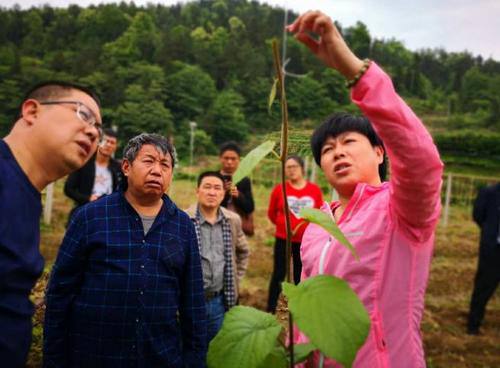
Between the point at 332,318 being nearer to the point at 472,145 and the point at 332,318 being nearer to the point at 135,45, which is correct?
the point at 472,145

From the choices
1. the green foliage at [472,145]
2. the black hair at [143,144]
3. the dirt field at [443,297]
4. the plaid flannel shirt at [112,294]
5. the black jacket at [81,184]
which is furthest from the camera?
the green foliage at [472,145]

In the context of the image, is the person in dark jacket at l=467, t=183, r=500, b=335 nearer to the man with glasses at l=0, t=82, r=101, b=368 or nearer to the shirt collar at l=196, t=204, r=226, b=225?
the shirt collar at l=196, t=204, r=226, b=225

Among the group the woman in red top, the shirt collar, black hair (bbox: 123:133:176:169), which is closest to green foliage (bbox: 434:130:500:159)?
the woman in red top

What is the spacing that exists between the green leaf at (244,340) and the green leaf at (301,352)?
0.06 metres

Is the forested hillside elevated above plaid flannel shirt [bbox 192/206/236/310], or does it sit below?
above

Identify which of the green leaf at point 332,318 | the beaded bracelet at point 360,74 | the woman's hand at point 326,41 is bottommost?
the green leaf at point 332,318

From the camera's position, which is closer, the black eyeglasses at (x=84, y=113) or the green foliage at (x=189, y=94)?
the black eyeglasses at (x=84, y=113)

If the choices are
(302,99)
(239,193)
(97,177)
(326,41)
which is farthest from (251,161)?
(97,177)

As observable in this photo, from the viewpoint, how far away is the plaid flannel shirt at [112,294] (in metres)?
1.71

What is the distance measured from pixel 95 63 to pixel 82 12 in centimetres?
2532

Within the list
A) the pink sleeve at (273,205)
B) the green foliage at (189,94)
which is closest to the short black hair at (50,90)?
the pink sleeve at (273,205)

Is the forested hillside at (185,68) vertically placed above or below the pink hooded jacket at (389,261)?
above

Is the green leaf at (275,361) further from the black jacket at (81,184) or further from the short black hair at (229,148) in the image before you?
the black jacket at (81,184)

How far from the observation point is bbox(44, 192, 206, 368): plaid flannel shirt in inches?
67.1
